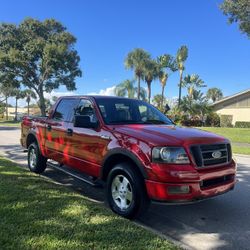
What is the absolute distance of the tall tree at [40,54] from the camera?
37.5 m

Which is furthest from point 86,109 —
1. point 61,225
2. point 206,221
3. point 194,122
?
point 194,122

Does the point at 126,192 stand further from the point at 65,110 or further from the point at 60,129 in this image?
the point at 65,110

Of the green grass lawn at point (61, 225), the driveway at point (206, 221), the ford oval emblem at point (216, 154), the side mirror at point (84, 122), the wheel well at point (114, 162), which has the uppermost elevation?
the side mirror at point (84, 122)

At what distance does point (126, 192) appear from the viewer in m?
5.04

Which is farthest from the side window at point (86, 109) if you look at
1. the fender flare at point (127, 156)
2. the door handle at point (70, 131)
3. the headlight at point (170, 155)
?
the headlight at point (170, 155)

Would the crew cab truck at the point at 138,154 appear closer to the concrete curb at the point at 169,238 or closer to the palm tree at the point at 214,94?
the concrete curb at the point at 169,238

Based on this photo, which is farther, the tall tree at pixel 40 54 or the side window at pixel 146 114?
the tall tree at pixel 40 54

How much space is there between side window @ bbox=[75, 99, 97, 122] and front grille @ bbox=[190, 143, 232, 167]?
1.92 m

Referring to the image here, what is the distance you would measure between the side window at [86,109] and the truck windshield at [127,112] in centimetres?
16

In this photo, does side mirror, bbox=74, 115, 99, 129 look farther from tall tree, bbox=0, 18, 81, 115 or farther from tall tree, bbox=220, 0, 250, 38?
tall tree, bbox=0, 18, 81, 115

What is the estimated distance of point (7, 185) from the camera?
6285 millimetres

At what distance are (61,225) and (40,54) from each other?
119 ft

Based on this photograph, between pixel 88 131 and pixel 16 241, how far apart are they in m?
2.35

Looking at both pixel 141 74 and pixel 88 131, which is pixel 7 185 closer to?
pixel 88 131
